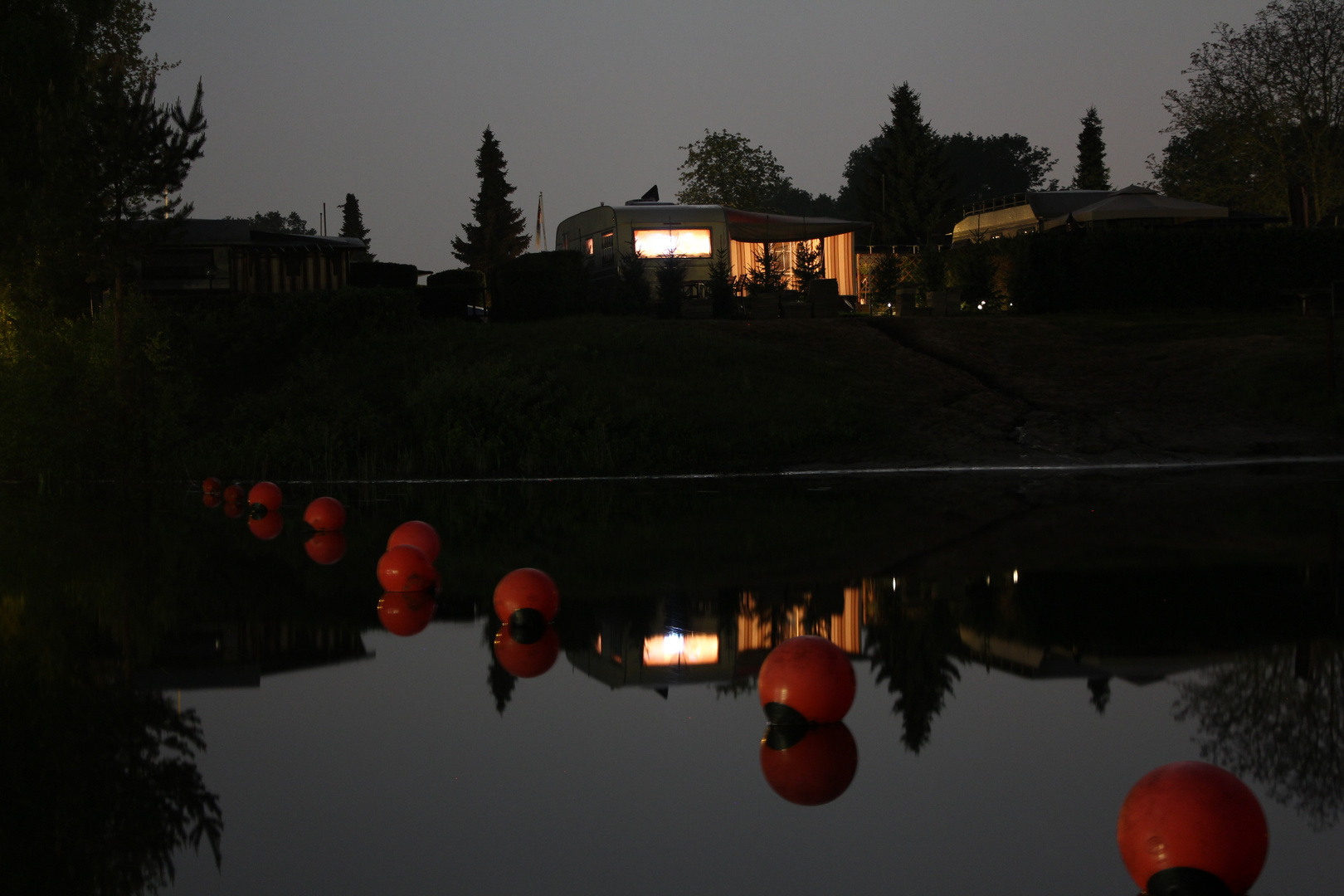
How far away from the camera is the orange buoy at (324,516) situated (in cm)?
1404

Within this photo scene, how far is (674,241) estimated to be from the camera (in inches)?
1433

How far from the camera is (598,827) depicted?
4699 millimetres

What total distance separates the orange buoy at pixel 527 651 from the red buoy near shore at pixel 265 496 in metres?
9.19

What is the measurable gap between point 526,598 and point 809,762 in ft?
11.1

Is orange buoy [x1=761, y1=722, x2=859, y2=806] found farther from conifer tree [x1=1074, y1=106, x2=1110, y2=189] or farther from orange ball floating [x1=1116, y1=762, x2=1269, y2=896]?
conifer tree [x1=1074, y1=106, x2=1110, y2=189]

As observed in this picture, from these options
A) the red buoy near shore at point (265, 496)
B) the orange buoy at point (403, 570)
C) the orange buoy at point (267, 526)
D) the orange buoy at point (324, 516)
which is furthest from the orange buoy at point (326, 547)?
the red buoy near shore at point (265, 496)

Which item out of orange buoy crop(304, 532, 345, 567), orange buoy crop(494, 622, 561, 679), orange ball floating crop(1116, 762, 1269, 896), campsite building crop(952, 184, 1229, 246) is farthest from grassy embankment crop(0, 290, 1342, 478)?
orange ball floating crop(1116, 762, 1269, 896)

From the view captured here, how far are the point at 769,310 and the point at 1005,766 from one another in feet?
86.1

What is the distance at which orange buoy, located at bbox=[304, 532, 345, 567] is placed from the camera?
11.8 meters

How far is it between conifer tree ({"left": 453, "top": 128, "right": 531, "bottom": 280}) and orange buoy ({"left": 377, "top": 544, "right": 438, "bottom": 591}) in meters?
81.0

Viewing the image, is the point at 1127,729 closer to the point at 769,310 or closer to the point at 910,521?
the point at 910,521

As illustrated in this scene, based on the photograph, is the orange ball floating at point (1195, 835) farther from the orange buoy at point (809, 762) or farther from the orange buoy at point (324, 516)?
the orange buoy at point (324, 516)

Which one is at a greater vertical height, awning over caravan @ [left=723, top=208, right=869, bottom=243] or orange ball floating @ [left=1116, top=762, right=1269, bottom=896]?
awning over caravan @ [left=723, top=208, right=869, bottom=243]

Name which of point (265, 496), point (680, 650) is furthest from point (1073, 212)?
point (680, 650)
